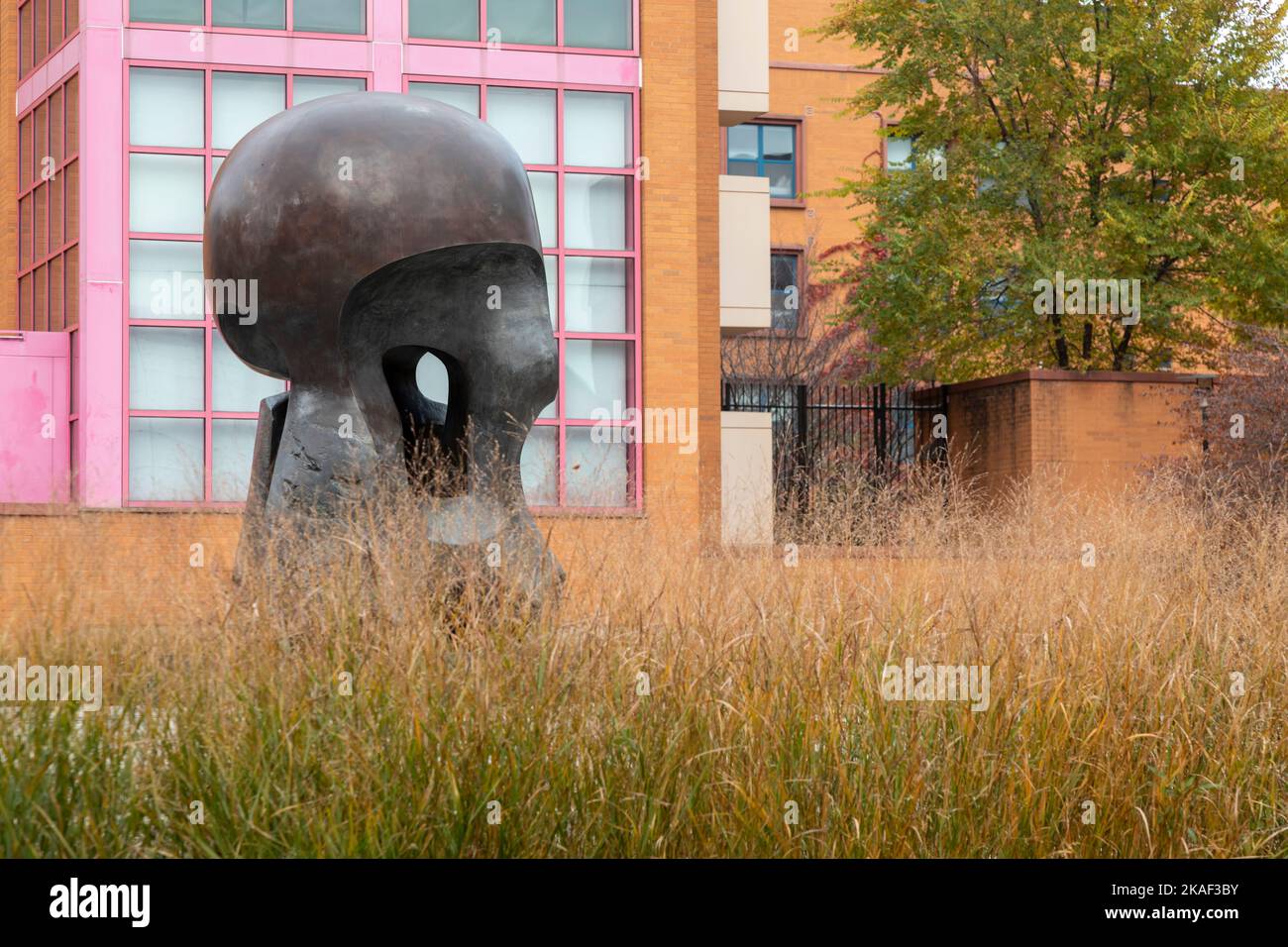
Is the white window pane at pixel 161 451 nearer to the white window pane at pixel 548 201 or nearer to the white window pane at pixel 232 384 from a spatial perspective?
the white window pane at pixel 232 384

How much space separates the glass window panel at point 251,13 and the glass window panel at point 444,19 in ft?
4.53

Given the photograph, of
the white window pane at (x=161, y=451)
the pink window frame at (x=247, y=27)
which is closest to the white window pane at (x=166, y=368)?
the white window pane at (x=161, y=451)

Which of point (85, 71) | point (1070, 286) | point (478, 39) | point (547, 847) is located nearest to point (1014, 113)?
point (1070, 286)

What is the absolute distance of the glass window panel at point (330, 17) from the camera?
17047 millimetres

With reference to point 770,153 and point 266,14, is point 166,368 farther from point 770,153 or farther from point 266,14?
point 770,153

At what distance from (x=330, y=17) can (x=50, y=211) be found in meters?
4.00

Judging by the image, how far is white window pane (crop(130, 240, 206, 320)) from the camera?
16.7m

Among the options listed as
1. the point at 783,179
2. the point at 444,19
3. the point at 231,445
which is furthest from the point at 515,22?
the point at 783,179

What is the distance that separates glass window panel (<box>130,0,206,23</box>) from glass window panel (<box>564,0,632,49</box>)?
4.04 m

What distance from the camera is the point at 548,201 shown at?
17531mm

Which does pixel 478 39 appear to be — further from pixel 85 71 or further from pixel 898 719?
pixel 898 719

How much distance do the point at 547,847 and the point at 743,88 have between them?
54.4 ft

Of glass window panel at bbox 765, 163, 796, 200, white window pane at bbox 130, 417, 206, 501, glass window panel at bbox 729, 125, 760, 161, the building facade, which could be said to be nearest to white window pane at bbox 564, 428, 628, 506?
the building facade

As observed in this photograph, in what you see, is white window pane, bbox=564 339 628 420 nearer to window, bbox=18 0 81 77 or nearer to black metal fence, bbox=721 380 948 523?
black metal fence, bbox=721 380 948 523
